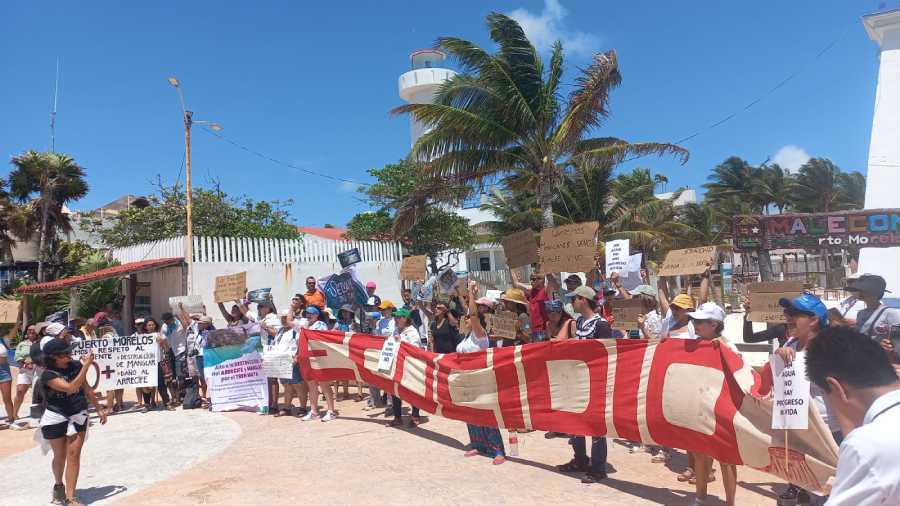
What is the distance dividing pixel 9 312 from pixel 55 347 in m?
7.50

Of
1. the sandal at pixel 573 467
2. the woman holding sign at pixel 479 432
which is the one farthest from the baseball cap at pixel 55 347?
the sandal at pixel 573 467

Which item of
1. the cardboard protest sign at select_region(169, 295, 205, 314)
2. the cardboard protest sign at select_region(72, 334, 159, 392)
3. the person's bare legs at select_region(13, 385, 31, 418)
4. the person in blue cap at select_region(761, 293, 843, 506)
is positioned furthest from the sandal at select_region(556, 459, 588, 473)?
the cardboard protest sign at select_region(169, 295, 205, 314)

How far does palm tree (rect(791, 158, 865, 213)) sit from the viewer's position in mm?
50812

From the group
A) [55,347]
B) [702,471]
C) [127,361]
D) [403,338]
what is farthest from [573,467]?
[127,361]

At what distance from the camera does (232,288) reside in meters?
12.5

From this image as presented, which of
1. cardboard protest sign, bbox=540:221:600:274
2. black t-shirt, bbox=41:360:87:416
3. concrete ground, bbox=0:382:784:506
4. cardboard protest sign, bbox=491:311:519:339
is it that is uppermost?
cardboard protest sign, bbox=540:221:600:274

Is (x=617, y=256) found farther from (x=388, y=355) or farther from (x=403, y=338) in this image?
(x=388, y=355)

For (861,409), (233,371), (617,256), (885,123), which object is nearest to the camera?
(861,409)

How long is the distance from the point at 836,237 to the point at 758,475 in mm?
10115

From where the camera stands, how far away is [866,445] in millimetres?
1678

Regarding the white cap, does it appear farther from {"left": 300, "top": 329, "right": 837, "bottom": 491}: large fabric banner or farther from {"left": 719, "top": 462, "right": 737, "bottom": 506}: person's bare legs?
{"left": 719, "top": 462, "right": 737, "bottom": 506}: person's bare legs

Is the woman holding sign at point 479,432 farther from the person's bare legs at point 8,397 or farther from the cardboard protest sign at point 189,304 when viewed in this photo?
the cardboard protest sign at point 189,304

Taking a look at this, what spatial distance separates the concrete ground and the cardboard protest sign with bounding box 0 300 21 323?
3.19 m

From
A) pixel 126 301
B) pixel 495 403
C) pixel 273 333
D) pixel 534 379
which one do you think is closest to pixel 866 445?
pixel 534 379
